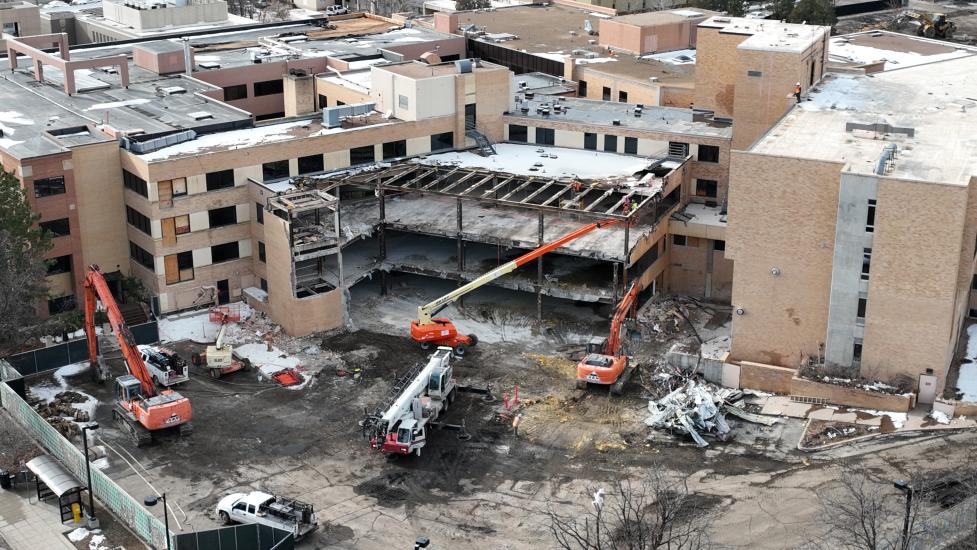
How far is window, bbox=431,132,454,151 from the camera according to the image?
86.4 m

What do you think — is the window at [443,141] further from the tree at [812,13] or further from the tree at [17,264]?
the tree at [812,13]

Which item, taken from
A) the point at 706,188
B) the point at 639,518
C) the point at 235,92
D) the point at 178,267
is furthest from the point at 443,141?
the point at 639,518

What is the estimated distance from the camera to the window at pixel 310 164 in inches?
3182

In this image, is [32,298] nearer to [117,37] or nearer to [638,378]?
[638,378]

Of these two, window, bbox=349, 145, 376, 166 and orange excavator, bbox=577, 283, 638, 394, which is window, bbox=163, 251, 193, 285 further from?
orange excavator, bbox=577, 283, 638, 394

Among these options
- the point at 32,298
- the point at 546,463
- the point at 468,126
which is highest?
the point at 468,126

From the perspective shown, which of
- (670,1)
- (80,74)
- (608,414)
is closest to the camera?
(608,414)

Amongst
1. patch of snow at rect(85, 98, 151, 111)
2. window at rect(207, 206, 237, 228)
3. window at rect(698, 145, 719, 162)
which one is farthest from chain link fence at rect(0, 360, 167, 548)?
window at rect(698, 145, 719, 162)

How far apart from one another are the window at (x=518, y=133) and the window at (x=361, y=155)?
438 inches

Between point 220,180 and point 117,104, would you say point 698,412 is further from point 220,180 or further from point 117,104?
point 117,104

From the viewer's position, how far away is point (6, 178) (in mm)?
69250

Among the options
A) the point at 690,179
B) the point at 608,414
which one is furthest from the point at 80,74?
the point at 608,414

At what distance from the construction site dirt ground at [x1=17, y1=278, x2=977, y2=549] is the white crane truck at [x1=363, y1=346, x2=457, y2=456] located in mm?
799

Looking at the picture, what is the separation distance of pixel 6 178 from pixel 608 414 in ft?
113
